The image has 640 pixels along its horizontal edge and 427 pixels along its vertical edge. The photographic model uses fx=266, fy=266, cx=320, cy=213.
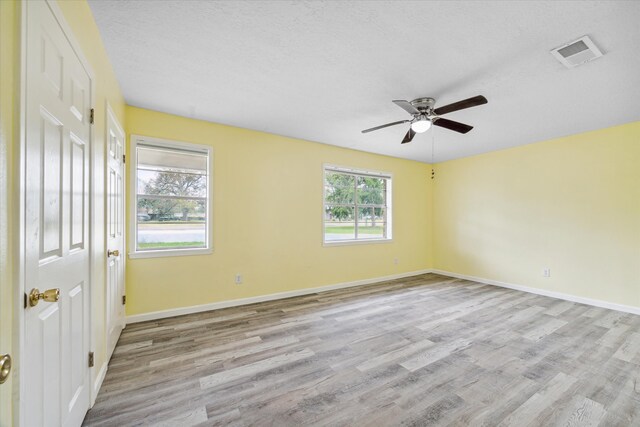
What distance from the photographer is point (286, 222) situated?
4.17 meters

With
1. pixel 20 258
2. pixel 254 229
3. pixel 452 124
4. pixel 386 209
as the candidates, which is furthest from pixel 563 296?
pixel 20 258

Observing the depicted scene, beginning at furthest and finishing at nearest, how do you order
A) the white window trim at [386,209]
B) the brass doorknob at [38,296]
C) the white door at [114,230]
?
the white window trim at [386,209], the white door at [114,230], the brass doorknob at [38,296]

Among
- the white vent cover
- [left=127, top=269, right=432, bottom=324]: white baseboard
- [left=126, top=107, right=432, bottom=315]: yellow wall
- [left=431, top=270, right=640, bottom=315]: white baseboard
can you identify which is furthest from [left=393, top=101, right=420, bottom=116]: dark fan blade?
[left=431, top=270, right=640, bottom=315]: white baseboard

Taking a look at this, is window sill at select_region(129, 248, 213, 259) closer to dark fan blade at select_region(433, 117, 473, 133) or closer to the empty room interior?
the empty room interior

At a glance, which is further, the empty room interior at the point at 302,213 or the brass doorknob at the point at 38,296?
the empty room interior at the point at 302,213

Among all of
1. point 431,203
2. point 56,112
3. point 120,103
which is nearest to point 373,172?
point 431,203

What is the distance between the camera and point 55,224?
3.90ft

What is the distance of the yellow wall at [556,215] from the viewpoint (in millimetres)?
3580

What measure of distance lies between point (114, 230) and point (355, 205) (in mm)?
3745

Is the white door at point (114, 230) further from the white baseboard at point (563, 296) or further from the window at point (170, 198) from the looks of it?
the white baseboard at point (563, 296)

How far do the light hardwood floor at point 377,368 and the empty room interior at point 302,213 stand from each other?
0.02 metres

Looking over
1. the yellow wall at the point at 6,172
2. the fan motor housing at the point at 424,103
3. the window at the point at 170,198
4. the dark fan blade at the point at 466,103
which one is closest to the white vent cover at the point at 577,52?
the dark fan blade at the point at 466,103

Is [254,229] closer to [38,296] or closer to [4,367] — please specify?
[38,296]

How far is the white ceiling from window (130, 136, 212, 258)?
0.52m
